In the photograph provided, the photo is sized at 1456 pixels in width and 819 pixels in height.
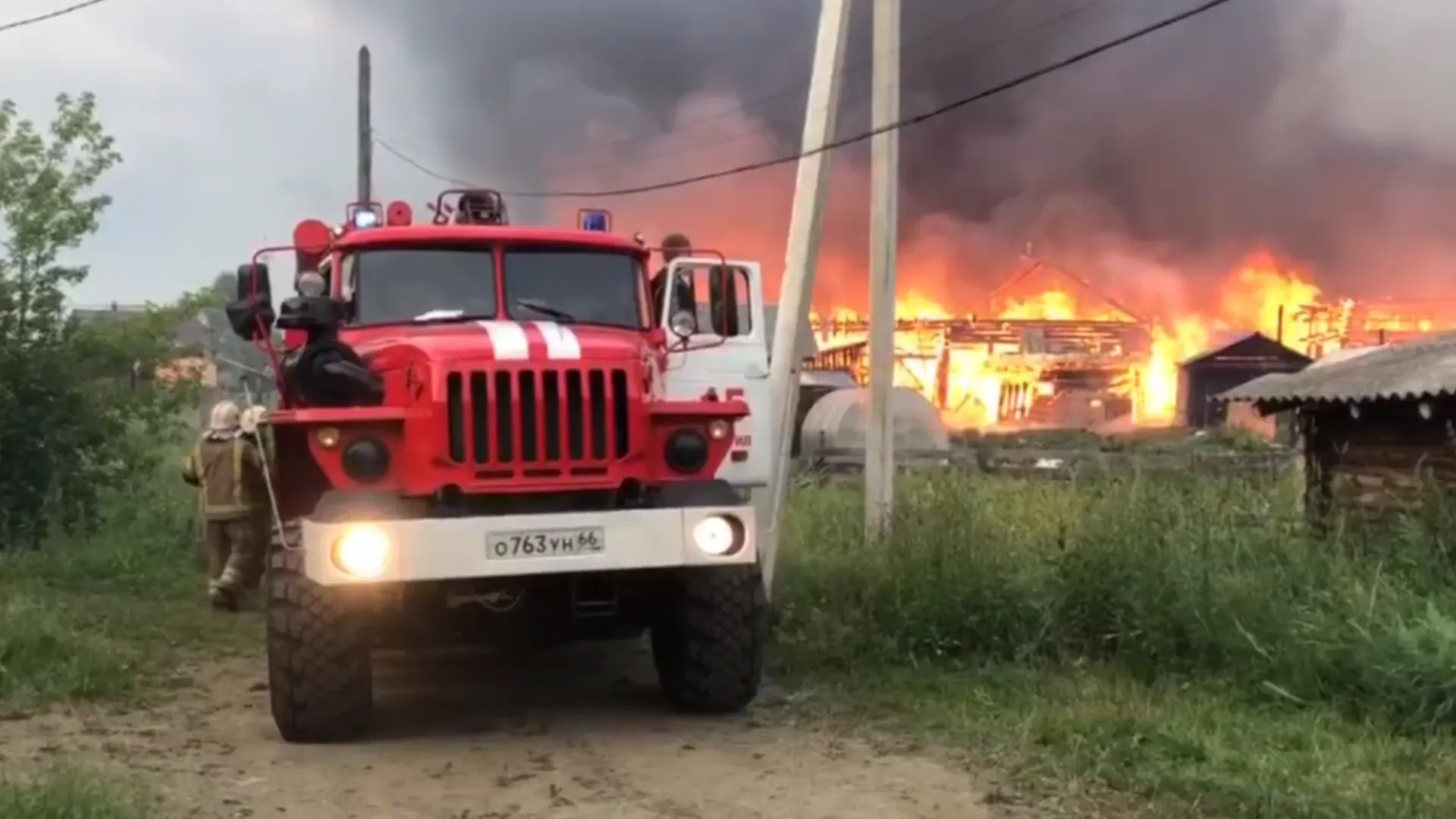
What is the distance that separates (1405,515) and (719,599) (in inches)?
187

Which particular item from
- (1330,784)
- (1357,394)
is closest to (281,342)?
(1330,784)

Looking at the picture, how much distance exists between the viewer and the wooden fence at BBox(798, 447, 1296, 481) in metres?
11.4

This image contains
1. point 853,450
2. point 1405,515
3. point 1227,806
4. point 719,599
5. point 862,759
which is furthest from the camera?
point 853,450

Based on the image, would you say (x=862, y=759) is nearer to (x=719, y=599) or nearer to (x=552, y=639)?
(x=719, y=599)

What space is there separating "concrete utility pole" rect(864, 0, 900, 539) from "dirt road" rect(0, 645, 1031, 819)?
4.73m

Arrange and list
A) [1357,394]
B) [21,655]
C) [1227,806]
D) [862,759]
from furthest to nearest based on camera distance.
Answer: [1357,394] < [21,655] < [862,759] < [1227,806]

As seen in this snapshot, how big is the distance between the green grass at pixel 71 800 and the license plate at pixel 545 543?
67.1 inches

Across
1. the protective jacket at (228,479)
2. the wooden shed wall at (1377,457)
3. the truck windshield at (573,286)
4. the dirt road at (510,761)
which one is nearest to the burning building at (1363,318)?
the wooden shed wall at (1377,457)

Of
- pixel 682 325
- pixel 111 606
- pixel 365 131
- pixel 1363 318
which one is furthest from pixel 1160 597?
pixel 1363 318

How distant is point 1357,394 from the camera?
452 inches

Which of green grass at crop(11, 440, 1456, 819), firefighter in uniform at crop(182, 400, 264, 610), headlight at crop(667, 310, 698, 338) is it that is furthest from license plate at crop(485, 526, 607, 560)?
firefighter in uniform at crop(182, 400, 264, 610)

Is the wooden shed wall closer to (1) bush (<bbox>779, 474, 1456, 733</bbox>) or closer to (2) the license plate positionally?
(1) bush (<bbox>779, 474, 1456, 733</bbox>)

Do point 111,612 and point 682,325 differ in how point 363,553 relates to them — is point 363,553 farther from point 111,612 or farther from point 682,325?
point 111,612

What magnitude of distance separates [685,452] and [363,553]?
160 cm
